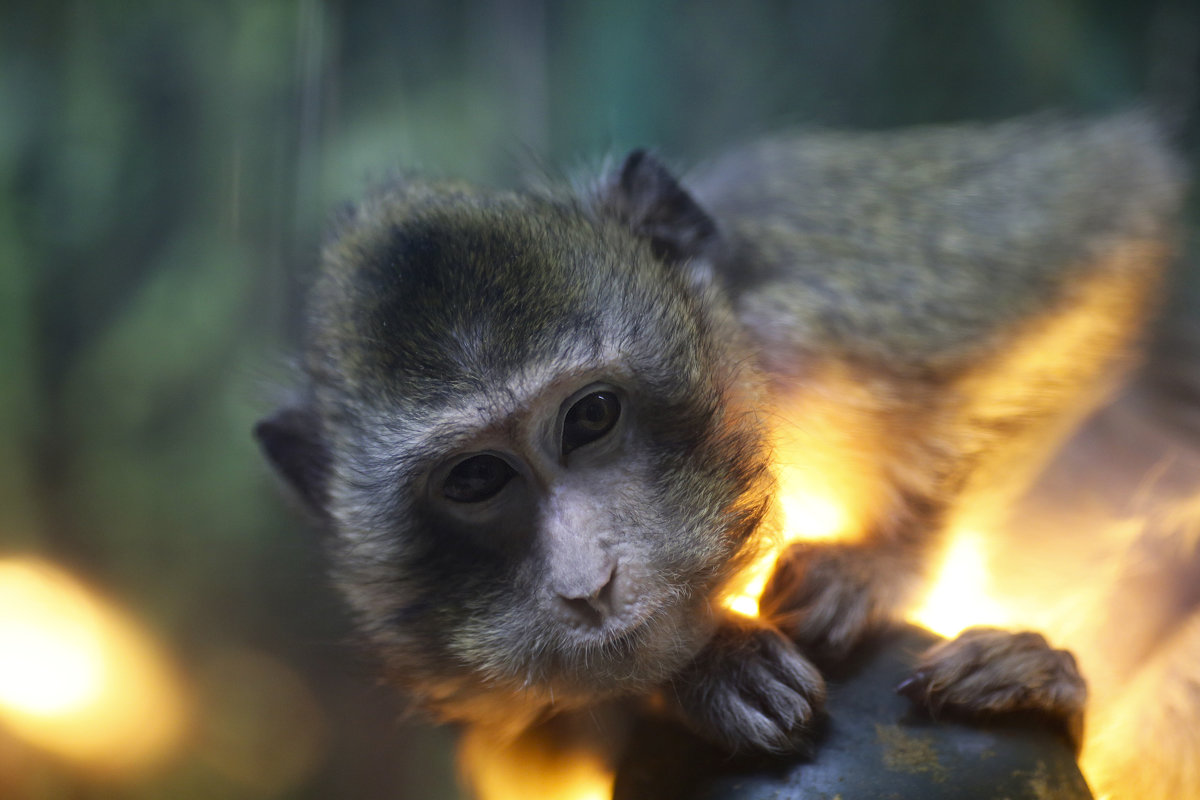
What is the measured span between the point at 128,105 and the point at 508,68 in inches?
42.5

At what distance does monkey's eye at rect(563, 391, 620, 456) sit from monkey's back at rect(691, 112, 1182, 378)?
334mm

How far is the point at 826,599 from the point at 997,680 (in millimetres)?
247

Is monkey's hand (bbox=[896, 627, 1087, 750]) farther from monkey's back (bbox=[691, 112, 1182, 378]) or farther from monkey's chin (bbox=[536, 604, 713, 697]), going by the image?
monkey's back (bbox=[691, 112, 1182, 378])

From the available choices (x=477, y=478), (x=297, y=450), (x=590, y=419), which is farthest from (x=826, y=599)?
(x=297, y=450)

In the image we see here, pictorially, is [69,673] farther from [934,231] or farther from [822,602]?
[934,231]

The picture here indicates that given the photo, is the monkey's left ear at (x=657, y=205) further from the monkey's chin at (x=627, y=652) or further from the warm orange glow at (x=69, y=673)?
the warm orange glow at (x=69, y=673)

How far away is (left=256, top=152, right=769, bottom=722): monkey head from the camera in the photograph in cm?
126

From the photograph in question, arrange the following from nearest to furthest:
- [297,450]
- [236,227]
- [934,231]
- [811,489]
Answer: [811,489]
[297,450]
[236,227]
[934,231]

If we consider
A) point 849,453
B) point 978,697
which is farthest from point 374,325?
point 978,697

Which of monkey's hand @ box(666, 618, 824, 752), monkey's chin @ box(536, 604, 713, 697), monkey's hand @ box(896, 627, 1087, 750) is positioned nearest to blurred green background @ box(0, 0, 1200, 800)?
monkey's chin @ box(536, 604, 713, 697)

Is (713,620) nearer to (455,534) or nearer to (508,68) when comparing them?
(455,534)

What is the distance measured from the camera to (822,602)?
4.46 feet

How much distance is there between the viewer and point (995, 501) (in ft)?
5.64

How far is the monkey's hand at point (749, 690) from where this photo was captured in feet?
3.96
